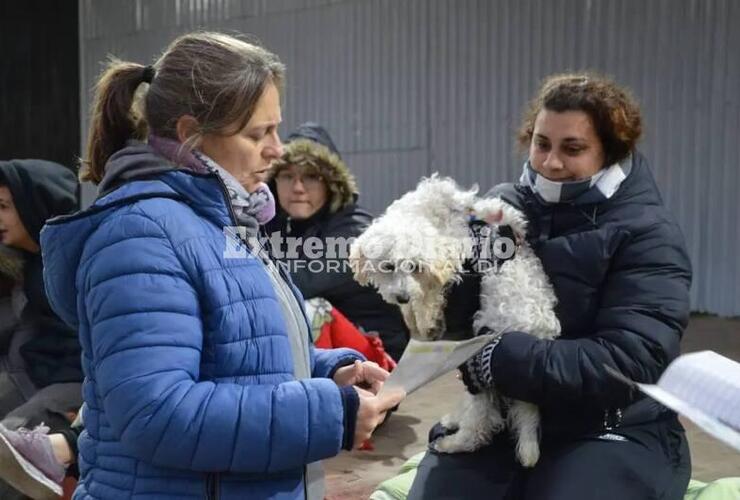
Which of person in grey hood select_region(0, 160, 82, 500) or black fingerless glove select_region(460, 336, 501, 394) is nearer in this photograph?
black fingerless glove select_region(460, 336, 501, 394)

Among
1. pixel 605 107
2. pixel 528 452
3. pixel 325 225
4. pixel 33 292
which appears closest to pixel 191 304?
pixel 528 452

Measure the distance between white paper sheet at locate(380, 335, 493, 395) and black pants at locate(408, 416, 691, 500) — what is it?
2.24ft

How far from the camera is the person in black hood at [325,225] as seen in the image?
431 centimetres

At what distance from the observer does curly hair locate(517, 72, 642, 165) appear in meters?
2.41

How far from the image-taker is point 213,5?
11.2m

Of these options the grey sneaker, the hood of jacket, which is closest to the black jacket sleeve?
the grey sneaker

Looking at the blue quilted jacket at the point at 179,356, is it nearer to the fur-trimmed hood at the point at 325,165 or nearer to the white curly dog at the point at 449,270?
the white curly dog at the point at 449,270

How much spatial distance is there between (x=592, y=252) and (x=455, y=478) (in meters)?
0.72

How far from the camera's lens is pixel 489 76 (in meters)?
8.69

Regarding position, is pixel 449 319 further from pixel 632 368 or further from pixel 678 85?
pixel 678 85

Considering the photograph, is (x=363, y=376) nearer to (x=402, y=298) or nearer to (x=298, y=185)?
(x=402, y=298)

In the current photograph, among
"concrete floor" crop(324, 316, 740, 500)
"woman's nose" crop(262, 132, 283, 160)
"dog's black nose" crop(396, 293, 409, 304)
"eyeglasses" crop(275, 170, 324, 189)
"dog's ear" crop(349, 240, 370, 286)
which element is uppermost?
"woman's nose" crop(262, 132, 283, 160)

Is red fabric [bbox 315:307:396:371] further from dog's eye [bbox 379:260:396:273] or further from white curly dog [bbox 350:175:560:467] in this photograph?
dog's eye [bbox 379:260:396:273]

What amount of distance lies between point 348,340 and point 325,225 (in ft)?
2.05
